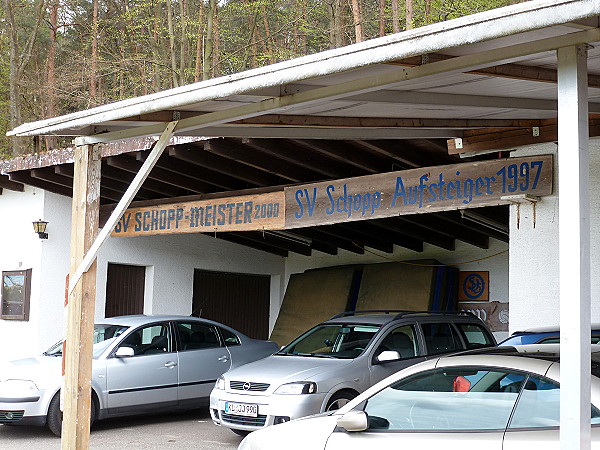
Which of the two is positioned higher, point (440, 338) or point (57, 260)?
point (57, 260)

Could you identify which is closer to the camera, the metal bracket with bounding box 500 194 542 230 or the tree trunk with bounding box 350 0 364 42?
the metal bracket with bounding box 500 194 542 230

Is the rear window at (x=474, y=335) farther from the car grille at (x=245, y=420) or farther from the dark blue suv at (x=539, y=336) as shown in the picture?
the car grille at (x=245, y=420)

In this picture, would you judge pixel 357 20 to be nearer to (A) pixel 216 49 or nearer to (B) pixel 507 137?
(A) pixel 216 49

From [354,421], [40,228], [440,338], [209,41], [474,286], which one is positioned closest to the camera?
[354,421]

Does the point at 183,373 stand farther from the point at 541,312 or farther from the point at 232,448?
the point at 541,312

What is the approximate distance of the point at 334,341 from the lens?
10062 millimetres

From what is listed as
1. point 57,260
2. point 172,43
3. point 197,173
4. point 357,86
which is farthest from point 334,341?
point 172,43

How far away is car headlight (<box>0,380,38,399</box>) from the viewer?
996 centimetres

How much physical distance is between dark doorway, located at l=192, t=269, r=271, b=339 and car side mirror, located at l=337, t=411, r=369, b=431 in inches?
473

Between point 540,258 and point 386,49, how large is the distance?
5018 millimetres

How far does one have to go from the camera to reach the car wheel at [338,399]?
8938mm

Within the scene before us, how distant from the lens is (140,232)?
14125 mm

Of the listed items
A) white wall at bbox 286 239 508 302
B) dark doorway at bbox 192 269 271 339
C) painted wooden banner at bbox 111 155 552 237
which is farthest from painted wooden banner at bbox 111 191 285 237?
white wall at bbox 286 239 508 302

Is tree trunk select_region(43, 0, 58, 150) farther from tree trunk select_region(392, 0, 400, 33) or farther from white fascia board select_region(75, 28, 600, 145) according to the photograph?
white fascia board select_region(75, 28, 600, 145)
